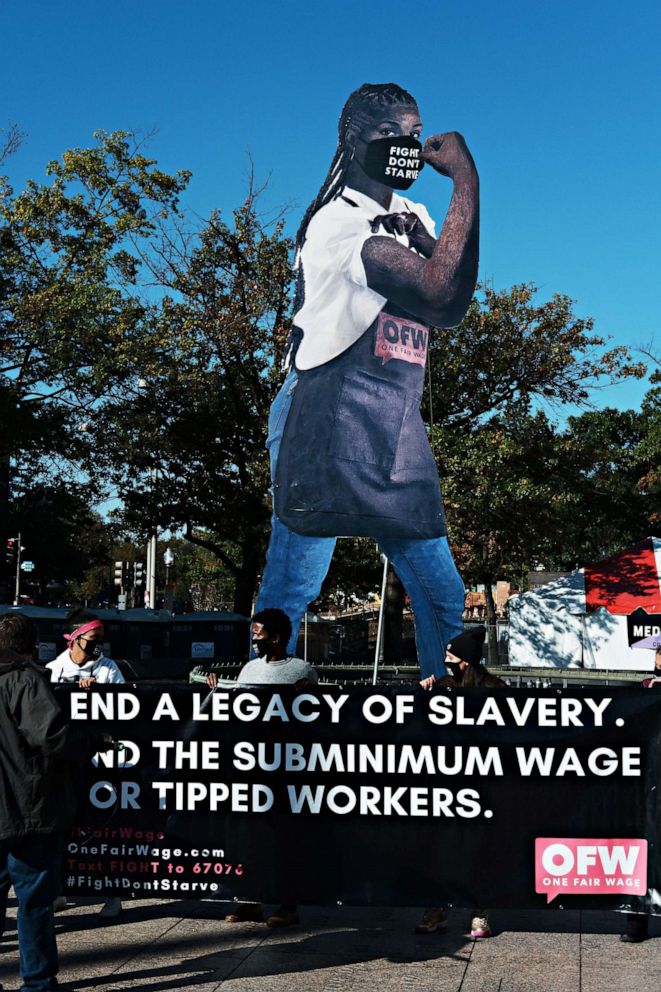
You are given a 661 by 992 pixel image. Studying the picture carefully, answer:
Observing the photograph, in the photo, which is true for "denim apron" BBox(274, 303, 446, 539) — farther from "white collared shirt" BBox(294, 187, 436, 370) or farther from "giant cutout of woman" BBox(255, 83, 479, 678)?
"white collared shirt" BBox(294, 187, 436, 370)

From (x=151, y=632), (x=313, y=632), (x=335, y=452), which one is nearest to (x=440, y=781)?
(x=335, y=452)

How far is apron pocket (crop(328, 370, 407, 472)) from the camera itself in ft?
52.4

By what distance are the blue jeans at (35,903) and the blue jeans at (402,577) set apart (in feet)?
33.8

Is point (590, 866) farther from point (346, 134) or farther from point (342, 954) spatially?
point (346, 134)

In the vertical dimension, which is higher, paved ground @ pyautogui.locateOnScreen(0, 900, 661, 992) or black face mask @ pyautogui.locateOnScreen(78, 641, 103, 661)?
black face mask @ pyautogui.locateOnScreen(78, 641, 103, 661)

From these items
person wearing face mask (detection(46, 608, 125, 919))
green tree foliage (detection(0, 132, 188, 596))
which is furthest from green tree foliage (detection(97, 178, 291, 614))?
person wearing face mask (detection(46, 608, 125, 919))

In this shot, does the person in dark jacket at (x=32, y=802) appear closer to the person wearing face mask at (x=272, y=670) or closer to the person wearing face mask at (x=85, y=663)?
the person wearing face mask at (x=272, y=670)

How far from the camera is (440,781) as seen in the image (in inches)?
256

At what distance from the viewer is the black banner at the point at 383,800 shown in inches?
253

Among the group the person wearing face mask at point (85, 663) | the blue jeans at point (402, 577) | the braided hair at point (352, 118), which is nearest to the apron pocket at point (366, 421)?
the blue jeans at point (402, 577)

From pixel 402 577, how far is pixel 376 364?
2.92 metres

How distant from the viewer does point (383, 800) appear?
652 centimetres

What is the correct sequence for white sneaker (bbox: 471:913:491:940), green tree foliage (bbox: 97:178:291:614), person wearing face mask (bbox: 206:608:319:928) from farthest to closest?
green tree foliage (bbox: 97:178:291:614)
person wearing face mask (bbox: 206:608:319:928)
white sneaker (bbox: 471:913:491:940)

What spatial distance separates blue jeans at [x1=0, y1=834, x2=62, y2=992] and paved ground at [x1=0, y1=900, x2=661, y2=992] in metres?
0.50
